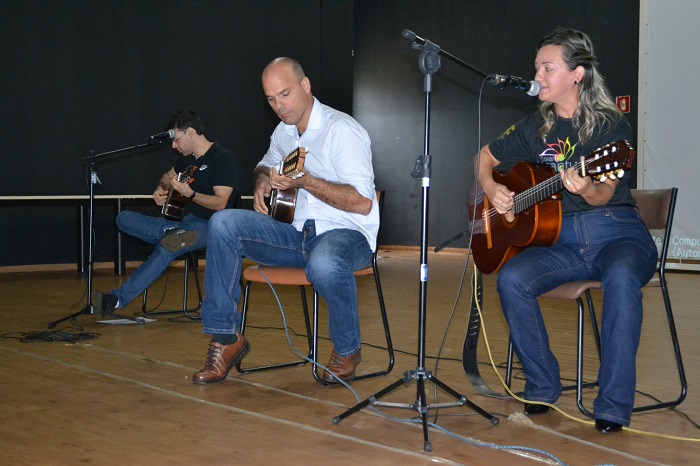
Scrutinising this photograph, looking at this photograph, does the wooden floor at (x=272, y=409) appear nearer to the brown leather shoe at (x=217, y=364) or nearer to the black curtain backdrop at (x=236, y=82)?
the brown leather shoe at (x=217, y=364)

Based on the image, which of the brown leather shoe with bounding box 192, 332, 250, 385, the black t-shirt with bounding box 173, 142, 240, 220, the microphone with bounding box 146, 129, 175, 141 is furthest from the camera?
the black t-shirt with bounding box 173, 142, 240, 220

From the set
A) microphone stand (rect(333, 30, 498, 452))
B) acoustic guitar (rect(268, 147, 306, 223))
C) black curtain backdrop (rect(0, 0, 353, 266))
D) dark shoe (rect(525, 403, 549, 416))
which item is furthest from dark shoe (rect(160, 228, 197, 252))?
black curtain backdrop (rect(0, 0, 353, 266))

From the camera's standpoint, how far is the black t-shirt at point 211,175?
15.9ft

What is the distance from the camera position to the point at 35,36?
25.9ft

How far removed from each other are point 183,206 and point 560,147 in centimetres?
272

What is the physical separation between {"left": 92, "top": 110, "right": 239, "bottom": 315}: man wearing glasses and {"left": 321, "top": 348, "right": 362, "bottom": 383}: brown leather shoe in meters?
1.62

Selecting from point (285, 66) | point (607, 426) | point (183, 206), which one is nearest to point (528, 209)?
point (607, 426)

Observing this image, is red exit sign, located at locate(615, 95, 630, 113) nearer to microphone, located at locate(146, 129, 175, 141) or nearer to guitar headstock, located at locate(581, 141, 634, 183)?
microphone, located at locate(146, 129, 175, 141)

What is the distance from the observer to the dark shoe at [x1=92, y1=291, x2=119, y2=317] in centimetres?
459

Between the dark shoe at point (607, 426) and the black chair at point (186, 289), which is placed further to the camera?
the black chair at point (186, 289)

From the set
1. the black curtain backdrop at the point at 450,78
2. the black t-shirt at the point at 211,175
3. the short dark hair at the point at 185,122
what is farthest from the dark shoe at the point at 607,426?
the black curtain backdrop at the point at 450,78

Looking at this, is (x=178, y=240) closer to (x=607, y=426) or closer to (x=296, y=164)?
(x=296, y=164)

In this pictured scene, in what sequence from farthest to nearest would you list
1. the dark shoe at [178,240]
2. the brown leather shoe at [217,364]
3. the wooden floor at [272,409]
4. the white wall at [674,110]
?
the white wall at [674,110] < the dark shoe at [178,240] < the brown leather shoe at [217,364] < the wooden floor at [272,409]

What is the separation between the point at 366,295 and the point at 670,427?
369cm
